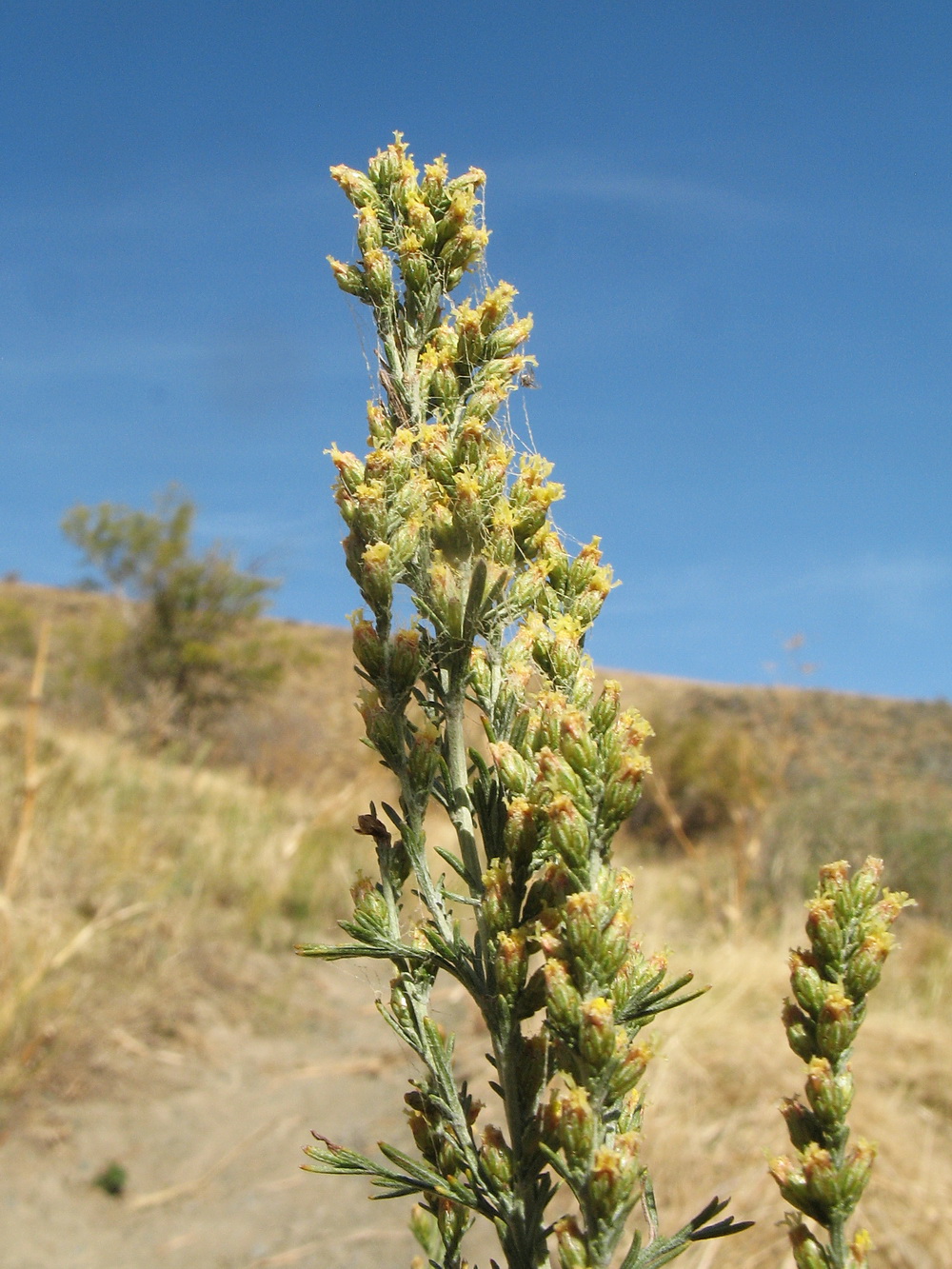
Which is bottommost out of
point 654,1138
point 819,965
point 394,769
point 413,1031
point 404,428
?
point 654,1138

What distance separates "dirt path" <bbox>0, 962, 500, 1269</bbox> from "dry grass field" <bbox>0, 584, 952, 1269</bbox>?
0.05 ft

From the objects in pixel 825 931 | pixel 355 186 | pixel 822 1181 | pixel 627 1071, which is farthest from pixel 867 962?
pixel 355 186

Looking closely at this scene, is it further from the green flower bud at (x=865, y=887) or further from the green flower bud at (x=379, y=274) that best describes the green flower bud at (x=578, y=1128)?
the green flower bud at (x=379, y=274)

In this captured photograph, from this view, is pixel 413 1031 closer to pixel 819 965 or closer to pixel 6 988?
pixel 819 965

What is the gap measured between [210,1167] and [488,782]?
5766mm

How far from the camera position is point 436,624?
1.41 m

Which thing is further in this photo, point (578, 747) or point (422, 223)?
point (422, 223)

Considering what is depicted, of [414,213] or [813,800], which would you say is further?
[813,800]

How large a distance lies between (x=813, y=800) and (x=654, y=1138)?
10.4 metres

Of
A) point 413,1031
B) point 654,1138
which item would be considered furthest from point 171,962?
point 413,1031

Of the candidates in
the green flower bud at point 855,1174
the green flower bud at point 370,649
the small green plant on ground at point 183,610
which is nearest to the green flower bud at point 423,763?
the green flower bud at point 370,649

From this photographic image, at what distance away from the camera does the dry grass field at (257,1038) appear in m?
5.23

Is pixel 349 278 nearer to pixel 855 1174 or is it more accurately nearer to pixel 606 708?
pixel 606 708

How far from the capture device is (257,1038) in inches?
307
